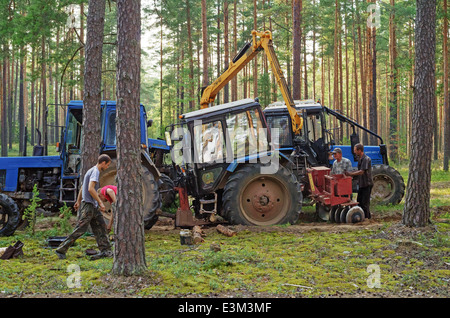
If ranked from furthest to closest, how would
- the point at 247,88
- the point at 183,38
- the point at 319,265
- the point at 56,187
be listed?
the point at 247,88 < the point at 183,38 < the point at 56,187 < the point at 319,265

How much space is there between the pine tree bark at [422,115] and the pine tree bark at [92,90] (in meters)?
6.49

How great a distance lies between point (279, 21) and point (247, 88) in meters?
9.33

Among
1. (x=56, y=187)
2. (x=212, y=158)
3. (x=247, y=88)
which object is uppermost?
(x=247, y=88)

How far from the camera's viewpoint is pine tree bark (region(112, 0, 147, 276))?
5449 millimetres

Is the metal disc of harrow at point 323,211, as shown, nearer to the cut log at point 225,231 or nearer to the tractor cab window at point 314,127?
the tractor cab window at point 314,127

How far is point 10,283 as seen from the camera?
5402 mm

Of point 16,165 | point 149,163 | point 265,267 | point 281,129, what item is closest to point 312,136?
point 281,129

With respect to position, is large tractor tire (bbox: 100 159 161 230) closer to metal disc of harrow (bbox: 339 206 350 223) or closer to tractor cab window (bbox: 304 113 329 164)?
metal disc of harrow (bbox: 339 206 350 223)

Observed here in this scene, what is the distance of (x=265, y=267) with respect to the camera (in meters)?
6.11

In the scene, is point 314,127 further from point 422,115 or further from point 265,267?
point 265,267

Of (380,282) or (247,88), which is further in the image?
(247,88)

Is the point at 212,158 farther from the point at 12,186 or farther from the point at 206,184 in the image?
the point at 12,186

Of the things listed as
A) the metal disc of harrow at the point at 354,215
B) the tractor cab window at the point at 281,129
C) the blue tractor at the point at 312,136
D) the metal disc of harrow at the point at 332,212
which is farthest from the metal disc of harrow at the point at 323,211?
the tractor cab window at the point at 281,129
